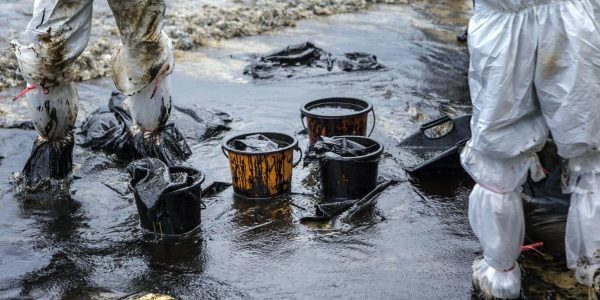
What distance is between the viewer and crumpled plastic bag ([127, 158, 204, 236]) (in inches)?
171

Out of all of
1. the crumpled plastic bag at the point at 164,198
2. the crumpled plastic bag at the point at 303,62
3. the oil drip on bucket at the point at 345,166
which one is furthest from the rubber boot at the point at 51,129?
the crumpled plastic bag at the point at 303,62

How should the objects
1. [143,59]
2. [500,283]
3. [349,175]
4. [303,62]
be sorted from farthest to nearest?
[303,62] < [143,59] < [349,175] < [500,283]

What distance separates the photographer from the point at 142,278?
155 inches

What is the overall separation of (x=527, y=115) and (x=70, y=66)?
10.6ft

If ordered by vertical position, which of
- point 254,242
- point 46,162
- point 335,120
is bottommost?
point 254,242

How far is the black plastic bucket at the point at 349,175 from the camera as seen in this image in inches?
187

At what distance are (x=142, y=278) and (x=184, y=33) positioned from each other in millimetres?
5907

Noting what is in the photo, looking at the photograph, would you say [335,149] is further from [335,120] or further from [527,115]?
[527,115]

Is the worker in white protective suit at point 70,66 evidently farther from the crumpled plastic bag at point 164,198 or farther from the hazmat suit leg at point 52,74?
the crumpled plastic bag at point 164,198

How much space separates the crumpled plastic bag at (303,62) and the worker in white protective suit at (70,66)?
270cm

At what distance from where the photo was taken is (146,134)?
215 inches

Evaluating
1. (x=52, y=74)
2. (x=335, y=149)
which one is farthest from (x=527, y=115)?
(x=52, y=74)

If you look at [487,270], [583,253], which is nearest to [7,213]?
[487,270]

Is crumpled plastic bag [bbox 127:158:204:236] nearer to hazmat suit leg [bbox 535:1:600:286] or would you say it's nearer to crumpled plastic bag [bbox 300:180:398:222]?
crumpled plastic bag [bbox 300:180:398:222]
